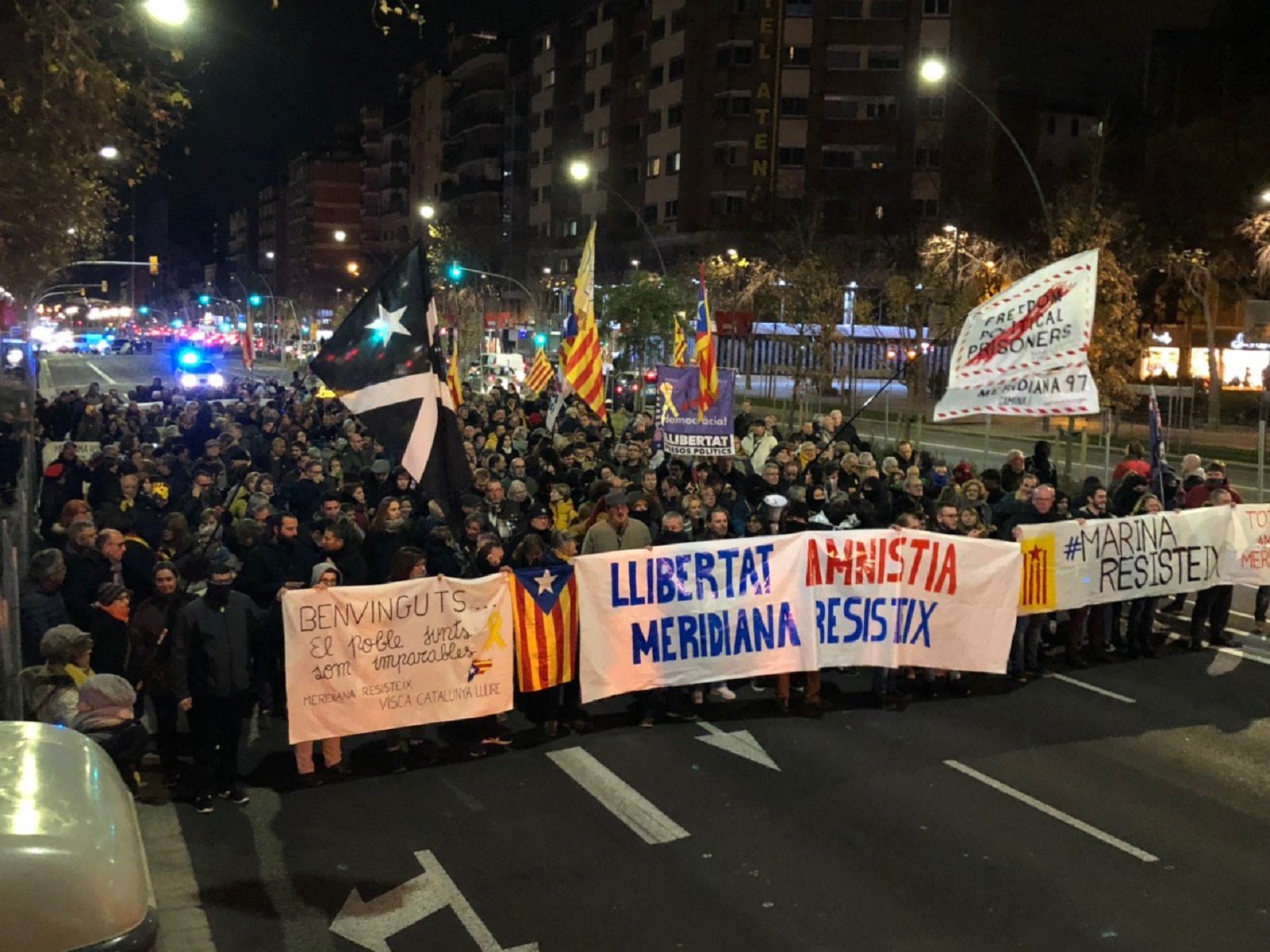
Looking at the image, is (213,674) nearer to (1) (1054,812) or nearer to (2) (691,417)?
(1) (1054,812)

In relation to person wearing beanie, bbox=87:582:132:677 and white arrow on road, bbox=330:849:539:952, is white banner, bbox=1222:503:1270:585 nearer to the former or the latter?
white arrow on road, bbox=330:849:539:952

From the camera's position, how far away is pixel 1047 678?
36.9 feet

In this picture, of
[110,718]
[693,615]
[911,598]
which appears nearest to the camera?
[110,718]

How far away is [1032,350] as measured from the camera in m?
12.6

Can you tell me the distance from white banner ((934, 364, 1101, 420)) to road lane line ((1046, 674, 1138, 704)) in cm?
245

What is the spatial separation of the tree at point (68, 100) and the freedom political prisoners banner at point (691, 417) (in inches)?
290

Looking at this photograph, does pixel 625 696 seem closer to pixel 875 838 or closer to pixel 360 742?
pixel 360 742

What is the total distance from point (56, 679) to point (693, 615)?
463 cm

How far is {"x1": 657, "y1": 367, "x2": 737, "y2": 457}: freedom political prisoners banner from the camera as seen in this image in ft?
56.7

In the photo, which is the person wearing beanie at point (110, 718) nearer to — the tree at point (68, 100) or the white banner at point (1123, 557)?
the tree at point (68, 100)

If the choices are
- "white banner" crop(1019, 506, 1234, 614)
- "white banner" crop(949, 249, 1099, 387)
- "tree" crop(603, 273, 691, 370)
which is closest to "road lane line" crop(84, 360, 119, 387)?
"tree" crop(603, 273, 691, 370)

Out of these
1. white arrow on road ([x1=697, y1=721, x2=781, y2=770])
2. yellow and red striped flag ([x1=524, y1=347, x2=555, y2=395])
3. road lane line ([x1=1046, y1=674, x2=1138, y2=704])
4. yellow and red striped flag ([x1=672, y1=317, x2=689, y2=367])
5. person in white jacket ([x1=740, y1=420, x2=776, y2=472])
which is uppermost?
yellow and red striped flag ([x1=672, y1=317, x2=689, y2=367])

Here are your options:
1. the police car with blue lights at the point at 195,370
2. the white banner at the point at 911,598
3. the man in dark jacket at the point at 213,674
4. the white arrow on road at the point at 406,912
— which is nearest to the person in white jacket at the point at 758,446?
the white banner at the point at 911,598


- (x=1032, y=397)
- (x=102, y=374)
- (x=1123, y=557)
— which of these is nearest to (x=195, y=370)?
(x=102, y=374)
